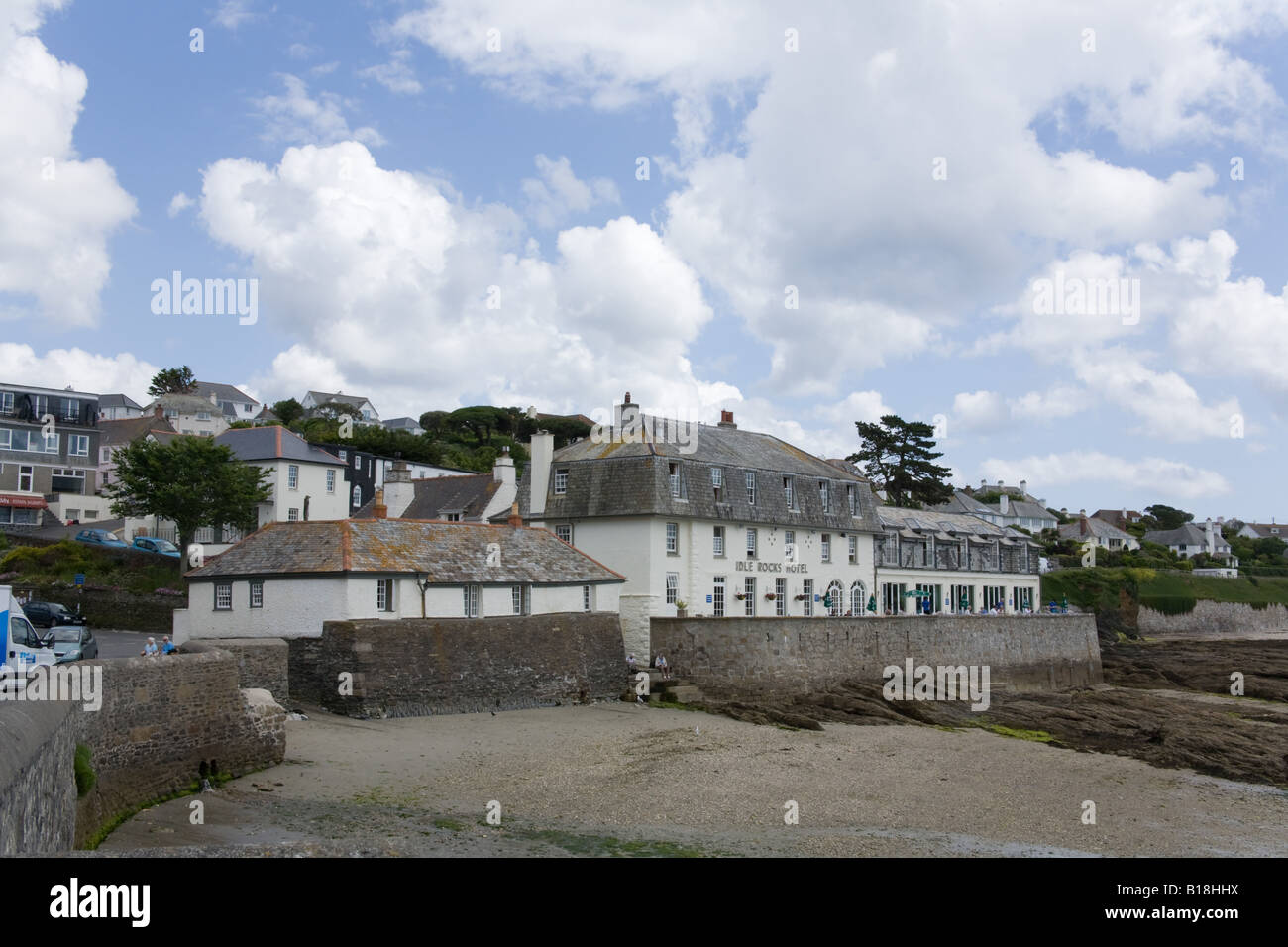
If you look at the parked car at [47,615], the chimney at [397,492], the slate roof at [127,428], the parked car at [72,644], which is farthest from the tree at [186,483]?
the slate roof at [127,428]

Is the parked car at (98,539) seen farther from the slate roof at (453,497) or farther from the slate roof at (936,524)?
the slate roof at (936,524)

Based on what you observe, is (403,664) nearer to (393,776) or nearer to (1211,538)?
(393,776)

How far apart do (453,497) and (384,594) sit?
22195 millimetres

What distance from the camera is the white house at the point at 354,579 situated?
29.4 m

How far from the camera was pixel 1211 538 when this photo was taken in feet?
386

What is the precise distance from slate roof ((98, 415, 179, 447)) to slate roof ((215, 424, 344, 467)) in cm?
2348

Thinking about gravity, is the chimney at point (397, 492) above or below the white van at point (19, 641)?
above

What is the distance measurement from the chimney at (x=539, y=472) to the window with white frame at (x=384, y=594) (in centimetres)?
1175

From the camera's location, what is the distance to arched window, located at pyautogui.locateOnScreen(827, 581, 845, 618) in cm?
4640

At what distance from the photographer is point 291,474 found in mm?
54969

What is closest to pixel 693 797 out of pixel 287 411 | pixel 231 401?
pixel 287 411

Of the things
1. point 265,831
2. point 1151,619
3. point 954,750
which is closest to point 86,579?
point 265,831

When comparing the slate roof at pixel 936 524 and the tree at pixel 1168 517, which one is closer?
the slate roof at pixel 936 524

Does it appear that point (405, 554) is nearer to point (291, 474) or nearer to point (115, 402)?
point (291, 474)
